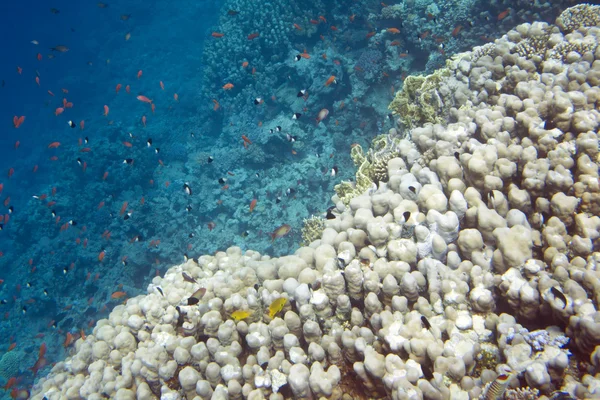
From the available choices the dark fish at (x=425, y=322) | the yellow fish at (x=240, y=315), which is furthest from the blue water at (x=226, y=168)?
the dark fish at (x=425, y=322)

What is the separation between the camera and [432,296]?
254 cm

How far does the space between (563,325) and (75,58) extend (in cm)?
5508

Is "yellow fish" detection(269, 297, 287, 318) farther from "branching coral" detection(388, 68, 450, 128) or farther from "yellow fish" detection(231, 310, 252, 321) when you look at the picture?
"branching coral" detection(388, 68, 450, 128)

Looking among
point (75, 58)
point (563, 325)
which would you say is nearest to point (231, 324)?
point (563, 325)

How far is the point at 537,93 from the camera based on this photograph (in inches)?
133

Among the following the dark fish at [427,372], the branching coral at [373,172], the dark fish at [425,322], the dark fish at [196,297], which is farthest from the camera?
the branching coral at [373,172]

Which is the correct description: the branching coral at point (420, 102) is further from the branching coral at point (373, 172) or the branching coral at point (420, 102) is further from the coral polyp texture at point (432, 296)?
the coral polyp texture at point (432, 296)

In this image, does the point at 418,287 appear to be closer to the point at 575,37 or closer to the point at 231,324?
the point at 231,324

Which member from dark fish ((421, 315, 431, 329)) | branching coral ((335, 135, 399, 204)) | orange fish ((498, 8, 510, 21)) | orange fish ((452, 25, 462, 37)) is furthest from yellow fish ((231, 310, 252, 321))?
orange fish ((452, 25, 462, 37))

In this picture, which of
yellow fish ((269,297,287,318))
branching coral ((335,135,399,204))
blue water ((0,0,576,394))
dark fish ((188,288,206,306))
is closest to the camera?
yellow fish ((269,297,287,318))

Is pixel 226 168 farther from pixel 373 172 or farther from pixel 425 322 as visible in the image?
pixel 425 322

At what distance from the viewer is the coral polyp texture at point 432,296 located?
2.06 metres

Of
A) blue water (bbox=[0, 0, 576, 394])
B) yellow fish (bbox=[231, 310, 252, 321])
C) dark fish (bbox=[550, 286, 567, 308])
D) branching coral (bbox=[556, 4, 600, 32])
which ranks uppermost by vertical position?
branching coral (bbox=[556, 4, 600, 32])

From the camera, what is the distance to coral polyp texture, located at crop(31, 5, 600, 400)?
2.06 metres
